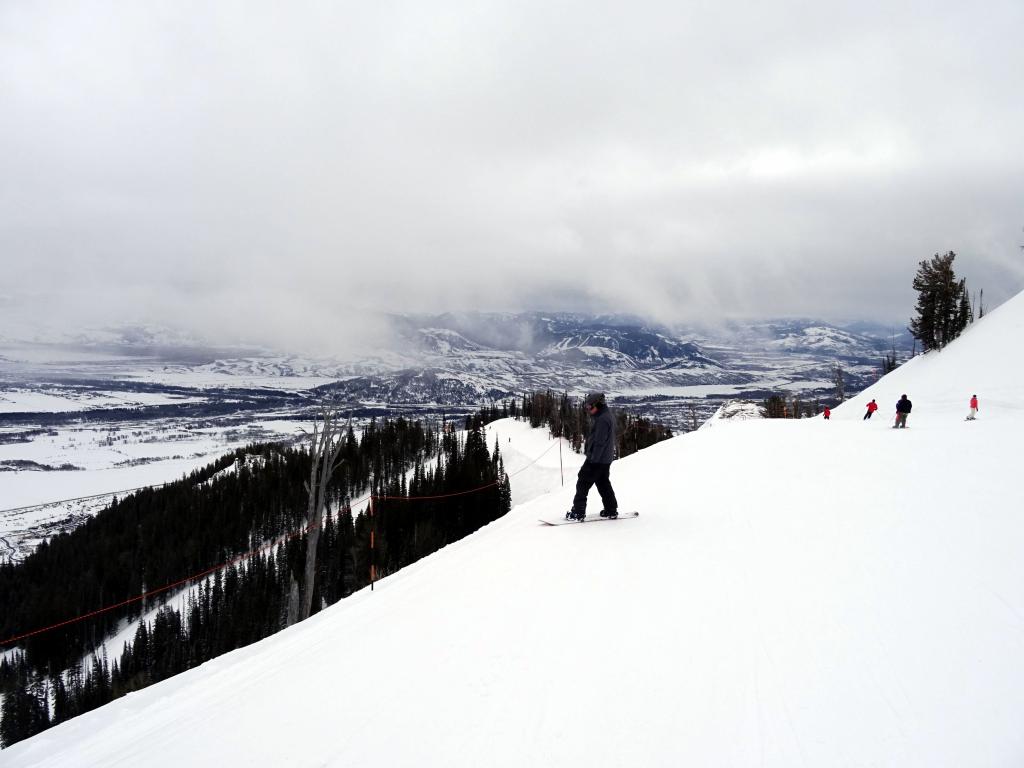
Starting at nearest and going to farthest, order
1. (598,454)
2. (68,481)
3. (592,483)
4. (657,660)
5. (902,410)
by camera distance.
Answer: (657,660)
(598,454)
(592,483)
(902,410)
(68,481)

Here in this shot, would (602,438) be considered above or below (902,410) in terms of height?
below

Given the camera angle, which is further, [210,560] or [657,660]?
[210,560]

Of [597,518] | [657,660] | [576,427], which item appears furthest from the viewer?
[576,427]

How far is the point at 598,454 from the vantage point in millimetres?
8438

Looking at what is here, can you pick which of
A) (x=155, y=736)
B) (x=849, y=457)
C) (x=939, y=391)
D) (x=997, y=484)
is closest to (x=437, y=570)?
(x=155, y=736)

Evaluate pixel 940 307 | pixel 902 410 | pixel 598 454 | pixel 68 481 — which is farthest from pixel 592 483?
pixel 68 481

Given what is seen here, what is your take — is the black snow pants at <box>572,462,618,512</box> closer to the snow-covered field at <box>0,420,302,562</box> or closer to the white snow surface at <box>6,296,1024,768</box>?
the white snow surface at <box>6,296,1024,768</box>

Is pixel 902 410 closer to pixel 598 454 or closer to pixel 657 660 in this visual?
pixel 598 454

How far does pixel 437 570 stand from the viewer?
323 inches

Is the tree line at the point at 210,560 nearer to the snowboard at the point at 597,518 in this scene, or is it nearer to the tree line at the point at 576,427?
the tree line at the point at 576,427

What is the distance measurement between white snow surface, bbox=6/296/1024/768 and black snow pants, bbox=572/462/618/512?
47 cm

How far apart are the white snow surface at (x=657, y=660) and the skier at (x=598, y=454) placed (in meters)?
0.53

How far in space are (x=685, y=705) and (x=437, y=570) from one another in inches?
211

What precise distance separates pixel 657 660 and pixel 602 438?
4.42 m
